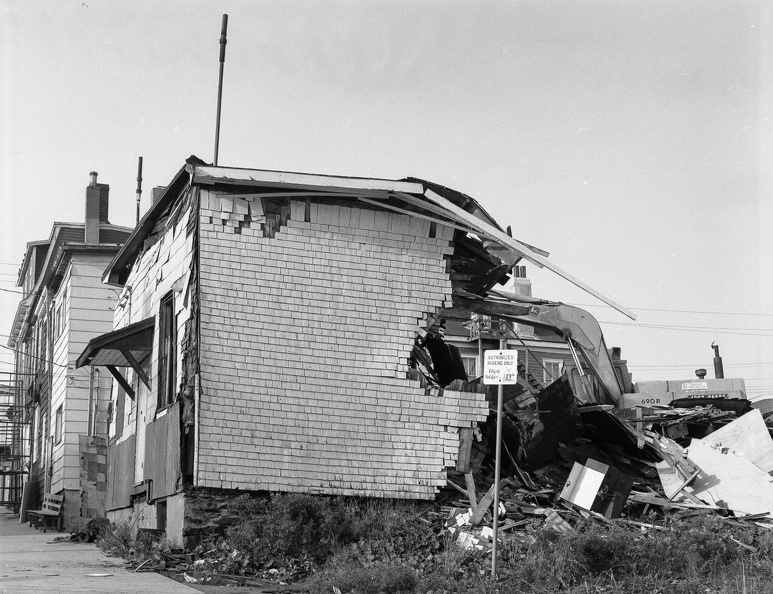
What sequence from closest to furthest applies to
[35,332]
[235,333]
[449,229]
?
[235,333]
[449,229]
[35,332]

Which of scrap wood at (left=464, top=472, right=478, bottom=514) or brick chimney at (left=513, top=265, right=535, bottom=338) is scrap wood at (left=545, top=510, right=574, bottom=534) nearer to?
scrap wood at (left=464, top=472, right=478, bottom=514)

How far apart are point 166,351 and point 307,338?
119 inches

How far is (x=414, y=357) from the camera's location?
15.3 metres

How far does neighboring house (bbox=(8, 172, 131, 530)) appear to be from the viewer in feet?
82.1

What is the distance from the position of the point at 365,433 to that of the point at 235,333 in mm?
2481

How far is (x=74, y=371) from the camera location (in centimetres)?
2536

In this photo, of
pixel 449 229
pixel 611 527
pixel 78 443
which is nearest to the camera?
pixel 611 527

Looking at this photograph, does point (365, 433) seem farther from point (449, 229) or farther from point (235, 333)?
point (449, 229)

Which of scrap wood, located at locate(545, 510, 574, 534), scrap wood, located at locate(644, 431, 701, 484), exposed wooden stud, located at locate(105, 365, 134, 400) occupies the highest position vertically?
exposed wooden stud, located at locate(105, 365, 134, 400)

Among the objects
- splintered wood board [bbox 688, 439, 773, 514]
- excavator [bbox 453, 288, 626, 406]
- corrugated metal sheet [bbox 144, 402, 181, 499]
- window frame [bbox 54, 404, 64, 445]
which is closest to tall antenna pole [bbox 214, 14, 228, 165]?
corrugated metal sheet [bbox 144, 402, 181, 499]

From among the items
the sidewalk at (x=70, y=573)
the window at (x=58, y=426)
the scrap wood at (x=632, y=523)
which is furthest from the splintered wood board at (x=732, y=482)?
the window at (x=58, y=426)

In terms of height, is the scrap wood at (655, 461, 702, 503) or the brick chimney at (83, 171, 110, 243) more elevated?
the brick chimney at (83, 171, 110, 243)

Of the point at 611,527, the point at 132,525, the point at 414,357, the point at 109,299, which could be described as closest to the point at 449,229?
the point at 414,357

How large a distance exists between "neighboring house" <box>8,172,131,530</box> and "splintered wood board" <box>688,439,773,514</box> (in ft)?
49.4
